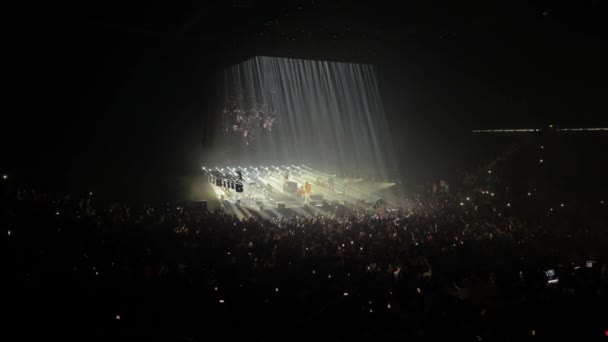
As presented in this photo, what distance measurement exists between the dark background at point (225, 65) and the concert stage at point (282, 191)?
5.76ft

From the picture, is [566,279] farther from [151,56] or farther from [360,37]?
[151,56]

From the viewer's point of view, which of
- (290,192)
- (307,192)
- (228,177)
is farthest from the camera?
(290,192)

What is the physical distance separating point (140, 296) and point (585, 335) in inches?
167

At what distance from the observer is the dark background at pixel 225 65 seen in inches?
457

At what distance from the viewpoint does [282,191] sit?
20031 millimetres

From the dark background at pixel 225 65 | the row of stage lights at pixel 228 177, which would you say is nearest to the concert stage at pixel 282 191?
the row of stage lights at pixel 228 177

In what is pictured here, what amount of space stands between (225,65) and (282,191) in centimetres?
595

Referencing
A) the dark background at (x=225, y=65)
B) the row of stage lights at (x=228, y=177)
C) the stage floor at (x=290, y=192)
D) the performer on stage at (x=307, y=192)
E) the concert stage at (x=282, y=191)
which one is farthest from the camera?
the performer on stage at (x=307, y=192)

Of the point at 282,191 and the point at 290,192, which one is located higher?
the point at 282,191

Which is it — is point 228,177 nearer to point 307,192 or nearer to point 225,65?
point 307,192

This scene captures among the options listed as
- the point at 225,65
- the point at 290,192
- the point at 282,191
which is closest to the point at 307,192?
the point at 290,192

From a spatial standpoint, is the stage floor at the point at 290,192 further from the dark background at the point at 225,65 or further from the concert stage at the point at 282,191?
the dark background at the point at 225,65

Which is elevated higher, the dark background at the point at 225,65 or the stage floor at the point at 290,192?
the dark background at the point at 225,65

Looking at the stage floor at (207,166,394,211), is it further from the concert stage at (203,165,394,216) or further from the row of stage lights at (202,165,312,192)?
the row of stage lights at (202,165,312,192)
